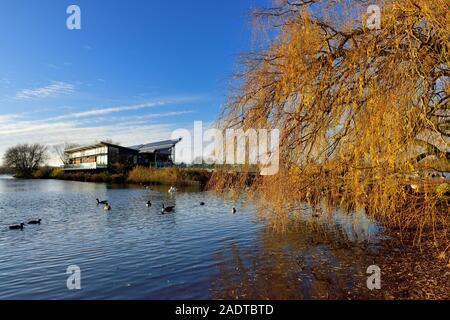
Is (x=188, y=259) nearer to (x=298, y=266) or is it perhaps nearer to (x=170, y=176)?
(x=298, y=266)

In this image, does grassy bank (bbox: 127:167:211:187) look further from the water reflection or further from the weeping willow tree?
the weeping willow tree

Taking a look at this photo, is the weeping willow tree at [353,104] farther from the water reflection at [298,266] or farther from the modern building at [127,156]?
the modern building at [127,156]

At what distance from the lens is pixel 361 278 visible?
5508mm

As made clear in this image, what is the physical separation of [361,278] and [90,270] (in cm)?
488

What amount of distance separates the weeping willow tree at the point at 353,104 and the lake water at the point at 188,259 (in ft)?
4.18

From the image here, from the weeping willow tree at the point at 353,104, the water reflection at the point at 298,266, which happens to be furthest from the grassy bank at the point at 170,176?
the weeping willow tree at the point at 353,104

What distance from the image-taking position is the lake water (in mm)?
5230

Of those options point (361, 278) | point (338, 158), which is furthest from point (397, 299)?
point (338, 158)

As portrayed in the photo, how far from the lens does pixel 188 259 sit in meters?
6.98

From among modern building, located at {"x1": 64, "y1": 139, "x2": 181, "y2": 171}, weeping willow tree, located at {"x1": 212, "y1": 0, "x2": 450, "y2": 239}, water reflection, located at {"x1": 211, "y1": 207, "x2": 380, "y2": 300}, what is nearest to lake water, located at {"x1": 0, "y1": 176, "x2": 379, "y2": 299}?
water reflection, located at {"x1": 211, "y1": 207, "x2": 380, "y2": 300}

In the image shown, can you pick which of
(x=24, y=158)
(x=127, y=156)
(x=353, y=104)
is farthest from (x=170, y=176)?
(x=24, y=158)

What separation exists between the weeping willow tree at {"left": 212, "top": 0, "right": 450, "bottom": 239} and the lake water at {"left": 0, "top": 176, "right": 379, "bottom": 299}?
127cm

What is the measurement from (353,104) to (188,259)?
446 cm
